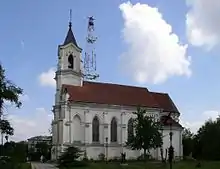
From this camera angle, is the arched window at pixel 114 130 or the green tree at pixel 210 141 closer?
the green tree at pixel 210 141

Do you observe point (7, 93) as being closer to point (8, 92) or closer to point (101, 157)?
point (8, 92)

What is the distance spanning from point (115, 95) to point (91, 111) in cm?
721

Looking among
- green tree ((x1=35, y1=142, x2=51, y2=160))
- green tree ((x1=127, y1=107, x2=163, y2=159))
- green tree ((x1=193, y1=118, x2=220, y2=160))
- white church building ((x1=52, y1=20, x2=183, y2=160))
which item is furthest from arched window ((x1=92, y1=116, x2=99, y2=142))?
green tree ((x1=35, y1=142, x2=51, y2=160))

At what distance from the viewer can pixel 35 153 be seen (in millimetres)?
110938

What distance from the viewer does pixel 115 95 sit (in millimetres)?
87250

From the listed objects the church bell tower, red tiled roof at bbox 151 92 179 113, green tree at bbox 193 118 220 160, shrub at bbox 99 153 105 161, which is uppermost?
the church bell tower

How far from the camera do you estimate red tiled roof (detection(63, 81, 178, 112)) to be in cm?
8288

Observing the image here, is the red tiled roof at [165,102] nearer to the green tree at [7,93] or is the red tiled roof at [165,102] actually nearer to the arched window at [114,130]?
the arched window at [114,130]

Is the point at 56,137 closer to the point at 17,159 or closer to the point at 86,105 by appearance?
the point at 86,105

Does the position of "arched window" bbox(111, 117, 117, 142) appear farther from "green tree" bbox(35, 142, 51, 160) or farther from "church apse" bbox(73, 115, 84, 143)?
"green tree" bbox(35, 142, 51, 160)

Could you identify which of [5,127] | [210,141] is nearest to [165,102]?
[210,141]

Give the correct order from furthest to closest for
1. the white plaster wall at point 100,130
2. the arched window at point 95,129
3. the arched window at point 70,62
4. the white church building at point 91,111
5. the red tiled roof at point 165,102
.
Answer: the red tiled roof at point 165,102, the arched window at point 70,62, the arched window at point 95,129, the white church building at point 91,111, the white plaster wall at point 100,130

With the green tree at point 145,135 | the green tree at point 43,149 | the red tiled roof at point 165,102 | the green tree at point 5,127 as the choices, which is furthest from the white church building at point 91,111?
the green tree at point 5,127

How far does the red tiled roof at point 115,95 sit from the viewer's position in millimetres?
82875
